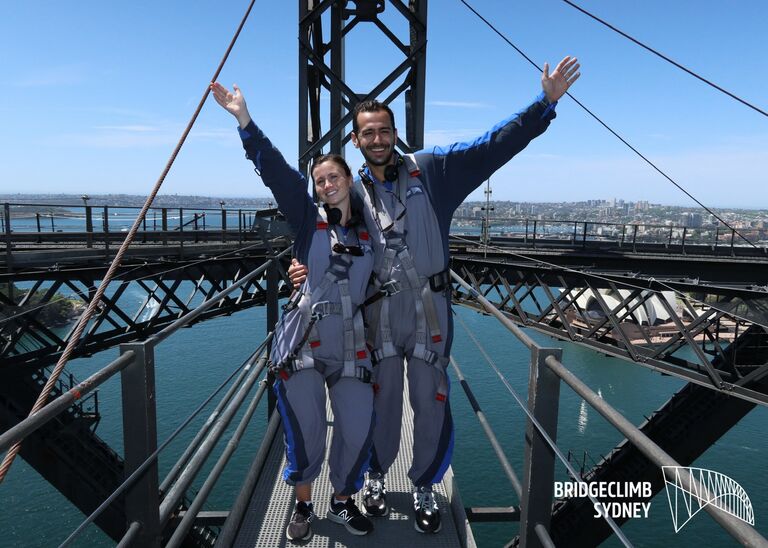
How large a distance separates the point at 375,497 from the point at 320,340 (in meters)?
1.18

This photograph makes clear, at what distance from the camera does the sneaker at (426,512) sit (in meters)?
3.00

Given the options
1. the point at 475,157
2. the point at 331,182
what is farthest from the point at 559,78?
the point at 331,182

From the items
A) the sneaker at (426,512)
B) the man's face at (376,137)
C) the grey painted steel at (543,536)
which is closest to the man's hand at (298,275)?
the man's face at (376,137)

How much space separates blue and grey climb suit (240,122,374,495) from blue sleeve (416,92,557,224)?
1.80 ft

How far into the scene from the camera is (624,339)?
10562 millimetres

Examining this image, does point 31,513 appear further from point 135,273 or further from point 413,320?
point 413,320

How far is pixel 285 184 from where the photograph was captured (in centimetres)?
266

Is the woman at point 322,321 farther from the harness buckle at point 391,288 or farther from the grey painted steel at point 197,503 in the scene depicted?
the grey painted steel at point 197,503

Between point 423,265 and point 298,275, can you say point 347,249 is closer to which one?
point 298,275

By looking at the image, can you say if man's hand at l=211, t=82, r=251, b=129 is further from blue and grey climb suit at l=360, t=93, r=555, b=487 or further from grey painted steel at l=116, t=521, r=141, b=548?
grey painted steel at l=116, t=521, r=141, b=548

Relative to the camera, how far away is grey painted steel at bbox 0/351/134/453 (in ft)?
4.44

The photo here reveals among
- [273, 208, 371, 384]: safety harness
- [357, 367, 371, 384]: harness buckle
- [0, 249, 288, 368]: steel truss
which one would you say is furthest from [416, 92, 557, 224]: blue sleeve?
[0, 249, 288, 368]: steel truss

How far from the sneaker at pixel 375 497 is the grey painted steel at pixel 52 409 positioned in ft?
6.05

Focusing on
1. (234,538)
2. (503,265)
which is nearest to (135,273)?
(503,265)
